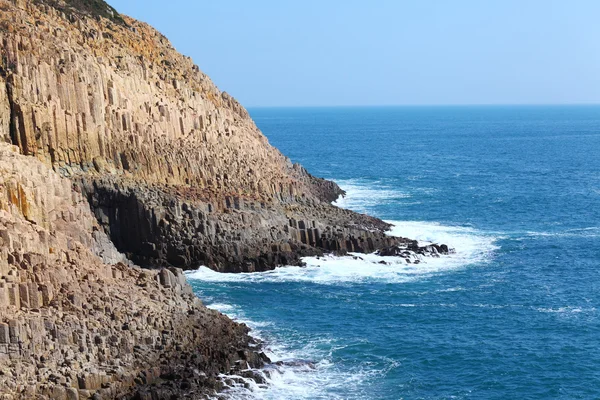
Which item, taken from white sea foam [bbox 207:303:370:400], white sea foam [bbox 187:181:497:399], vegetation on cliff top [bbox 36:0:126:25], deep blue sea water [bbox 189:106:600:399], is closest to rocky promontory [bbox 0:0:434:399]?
vegetation on cliff top [bbox 36:0:126:25]

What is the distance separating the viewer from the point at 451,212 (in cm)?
11069

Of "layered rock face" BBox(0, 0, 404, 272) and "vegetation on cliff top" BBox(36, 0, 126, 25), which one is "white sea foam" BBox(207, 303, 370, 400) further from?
"vegetation on cliff top" BBox(36, 0, 126, 25)

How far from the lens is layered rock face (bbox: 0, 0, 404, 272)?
80562 mm

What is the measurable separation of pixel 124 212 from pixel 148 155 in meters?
7.42

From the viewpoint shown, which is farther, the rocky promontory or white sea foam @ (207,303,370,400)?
white sea foam @ (207,303,370,400)

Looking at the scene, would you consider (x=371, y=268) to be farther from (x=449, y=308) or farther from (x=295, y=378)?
(x=295, y=378)

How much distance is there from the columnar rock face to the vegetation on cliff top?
37.8 m

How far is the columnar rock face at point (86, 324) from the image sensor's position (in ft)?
158

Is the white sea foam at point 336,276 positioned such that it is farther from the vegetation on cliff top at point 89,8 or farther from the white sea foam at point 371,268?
the vegetation on cliff top at point 89,8

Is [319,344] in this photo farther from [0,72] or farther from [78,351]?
[0,72]

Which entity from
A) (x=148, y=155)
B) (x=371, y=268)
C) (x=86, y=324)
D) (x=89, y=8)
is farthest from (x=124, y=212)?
(x=89, y=8)

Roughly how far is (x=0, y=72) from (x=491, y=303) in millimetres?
44941

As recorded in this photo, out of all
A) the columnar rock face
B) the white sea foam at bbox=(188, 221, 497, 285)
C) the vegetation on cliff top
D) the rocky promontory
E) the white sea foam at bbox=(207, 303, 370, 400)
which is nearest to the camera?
the columnar rock face

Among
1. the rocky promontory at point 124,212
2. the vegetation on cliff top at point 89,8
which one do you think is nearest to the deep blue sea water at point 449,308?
the rocky promontory at point 124,212
